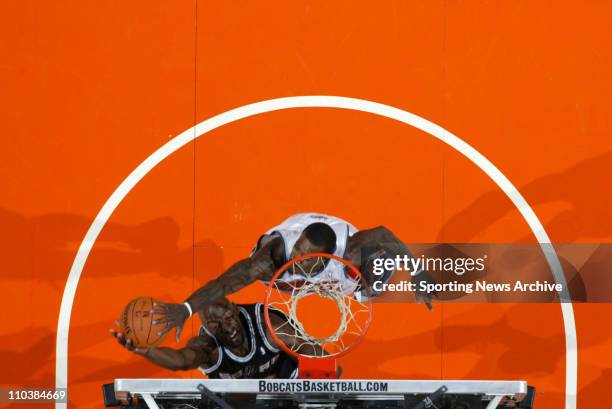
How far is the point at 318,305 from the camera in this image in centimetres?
727

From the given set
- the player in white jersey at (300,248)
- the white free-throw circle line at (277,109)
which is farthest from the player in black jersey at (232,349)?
the white free-throw circle line at (277,109)

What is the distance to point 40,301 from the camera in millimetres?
7305

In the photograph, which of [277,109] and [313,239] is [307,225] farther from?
[277,109]

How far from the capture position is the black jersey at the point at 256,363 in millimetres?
7188

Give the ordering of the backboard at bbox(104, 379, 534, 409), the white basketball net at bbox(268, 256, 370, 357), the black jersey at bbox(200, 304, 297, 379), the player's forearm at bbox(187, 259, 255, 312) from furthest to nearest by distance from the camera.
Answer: the player's forearm at bbox(187, 259, 255, 312) < the black jersey at bbox(200, 304, 297, 379) < the white basketball net at bbox(268, 256, 370, 357) < the backboard at bbox(104, 379, 534, 409)

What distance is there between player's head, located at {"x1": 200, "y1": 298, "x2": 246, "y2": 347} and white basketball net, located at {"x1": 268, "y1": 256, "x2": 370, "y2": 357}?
0.30 metres

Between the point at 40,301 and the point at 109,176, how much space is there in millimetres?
1037

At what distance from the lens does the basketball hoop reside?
7031 millimetres

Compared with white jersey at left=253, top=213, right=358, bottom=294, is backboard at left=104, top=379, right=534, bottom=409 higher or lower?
lower

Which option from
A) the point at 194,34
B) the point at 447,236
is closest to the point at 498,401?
the point at 447,236

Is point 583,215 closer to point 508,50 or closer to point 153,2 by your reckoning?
point 508,50

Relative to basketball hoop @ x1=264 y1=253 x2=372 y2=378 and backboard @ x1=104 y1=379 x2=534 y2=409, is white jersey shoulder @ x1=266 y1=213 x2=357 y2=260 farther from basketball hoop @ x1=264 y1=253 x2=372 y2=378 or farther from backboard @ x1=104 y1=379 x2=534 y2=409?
backboard @ x1=104 y1=379 x2=534 y2=409

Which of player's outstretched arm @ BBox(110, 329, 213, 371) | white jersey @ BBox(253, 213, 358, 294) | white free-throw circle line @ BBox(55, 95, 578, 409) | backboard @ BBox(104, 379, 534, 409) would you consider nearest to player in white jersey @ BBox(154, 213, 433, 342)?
white jersey @ BBox(253, 213, 358, 294)

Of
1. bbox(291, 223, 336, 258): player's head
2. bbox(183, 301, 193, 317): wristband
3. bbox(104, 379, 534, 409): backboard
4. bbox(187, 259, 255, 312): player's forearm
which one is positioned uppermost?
bbox(291, 223, 336, 258): player's head
